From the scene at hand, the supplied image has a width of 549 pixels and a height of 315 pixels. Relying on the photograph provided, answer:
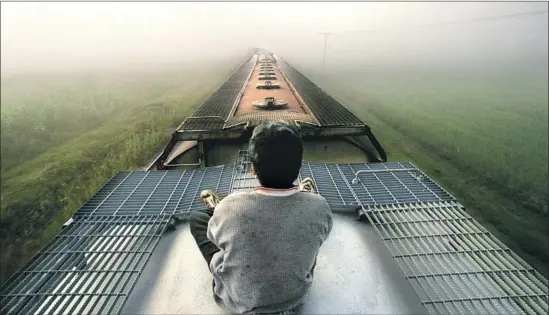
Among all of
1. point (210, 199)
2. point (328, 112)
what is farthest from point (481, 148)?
point (210, 199)

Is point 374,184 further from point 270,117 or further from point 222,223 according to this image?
point 270,117

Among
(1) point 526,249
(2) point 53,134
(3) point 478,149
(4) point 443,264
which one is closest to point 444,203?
Answer: (4) point 443,264

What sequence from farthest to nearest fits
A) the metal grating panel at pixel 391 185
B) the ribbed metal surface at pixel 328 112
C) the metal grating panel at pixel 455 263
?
the ribbed metal surface at pixel 328 112 < the metal grating panel at pixel 391 185 < the metal grating panel at pixel 455 263

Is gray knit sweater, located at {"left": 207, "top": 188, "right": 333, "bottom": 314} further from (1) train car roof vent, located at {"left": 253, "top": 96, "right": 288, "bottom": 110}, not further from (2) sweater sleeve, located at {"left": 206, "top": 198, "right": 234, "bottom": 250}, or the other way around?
(1) train car roof vent, located at {"left": 253, "top": 96, "right": 288, "bottom": 110}

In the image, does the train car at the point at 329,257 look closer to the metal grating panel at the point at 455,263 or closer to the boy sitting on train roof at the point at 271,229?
the metal grating panel at the point at 455,263

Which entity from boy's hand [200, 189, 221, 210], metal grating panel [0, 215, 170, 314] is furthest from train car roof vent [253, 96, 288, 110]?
boy's hand [200, 189, 221, 210]

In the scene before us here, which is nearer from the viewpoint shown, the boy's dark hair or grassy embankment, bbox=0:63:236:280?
the boy's dark hair

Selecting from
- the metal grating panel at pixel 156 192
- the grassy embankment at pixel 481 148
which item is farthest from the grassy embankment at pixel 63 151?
the grassy embankment at pixel 481 148
